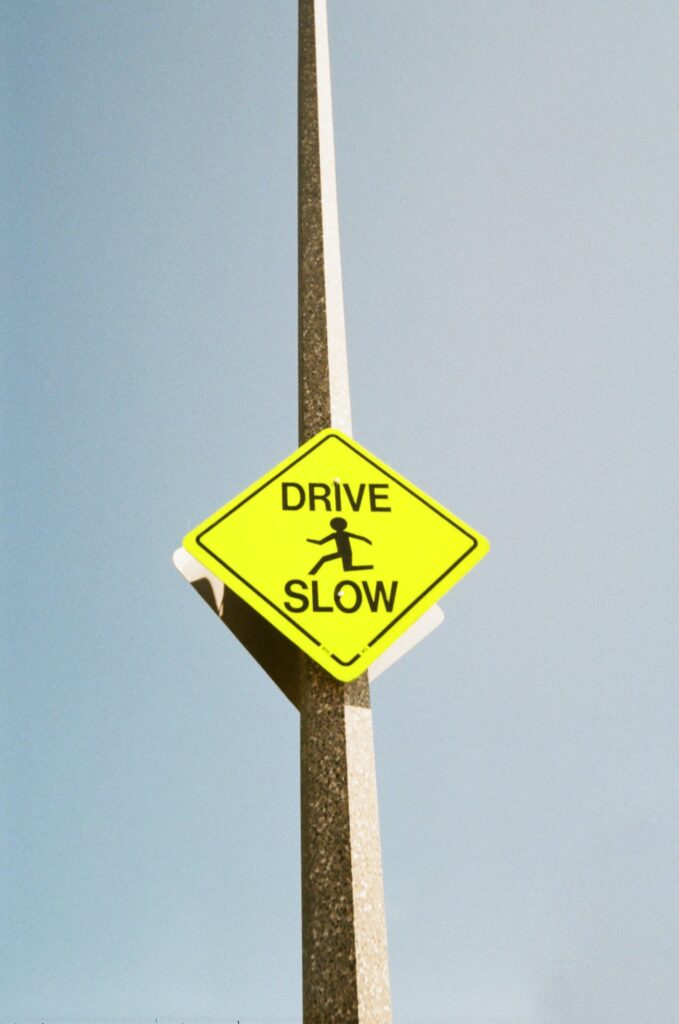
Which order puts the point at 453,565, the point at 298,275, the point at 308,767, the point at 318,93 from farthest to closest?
the point at 318,93 → the point at 298,275 → the point at 453,565 → the point at 308,767

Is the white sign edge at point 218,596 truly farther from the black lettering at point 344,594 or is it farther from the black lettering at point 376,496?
the black lettering at point 376,496

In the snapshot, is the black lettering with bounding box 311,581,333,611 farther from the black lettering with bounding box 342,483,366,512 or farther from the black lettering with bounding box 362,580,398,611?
the black lettering with bounding box 342,483,366,512

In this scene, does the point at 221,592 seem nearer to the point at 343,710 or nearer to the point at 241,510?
the point at 241,510

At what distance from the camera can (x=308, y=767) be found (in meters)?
2.11

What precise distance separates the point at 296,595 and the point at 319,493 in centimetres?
37

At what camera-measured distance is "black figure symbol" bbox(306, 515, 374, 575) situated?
92.3 inches

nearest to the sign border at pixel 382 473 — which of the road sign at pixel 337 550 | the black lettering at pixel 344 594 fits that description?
the road sign at pixel 337 550

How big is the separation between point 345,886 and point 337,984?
8.0 inches

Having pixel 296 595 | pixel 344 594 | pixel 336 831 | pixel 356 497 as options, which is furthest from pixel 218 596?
pixel 336 831

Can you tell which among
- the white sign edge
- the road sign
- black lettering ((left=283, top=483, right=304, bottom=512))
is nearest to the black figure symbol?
the road sign

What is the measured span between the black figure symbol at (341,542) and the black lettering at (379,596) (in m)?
A: 0.06

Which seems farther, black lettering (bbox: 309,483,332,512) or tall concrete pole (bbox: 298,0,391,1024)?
black lettering (bbox: 309,483,332,512)

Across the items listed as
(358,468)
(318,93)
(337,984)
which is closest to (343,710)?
(337,984)

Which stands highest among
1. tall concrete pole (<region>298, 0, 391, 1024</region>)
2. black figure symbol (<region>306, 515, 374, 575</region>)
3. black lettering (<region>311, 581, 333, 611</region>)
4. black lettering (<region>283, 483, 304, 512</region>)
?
black lettering (<region>283, 483, 304, 512</region>)
